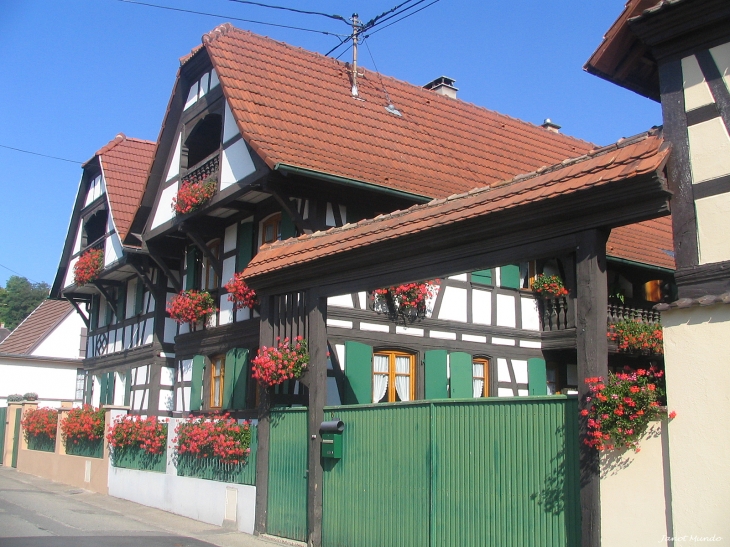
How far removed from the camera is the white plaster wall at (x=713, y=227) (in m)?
6.93

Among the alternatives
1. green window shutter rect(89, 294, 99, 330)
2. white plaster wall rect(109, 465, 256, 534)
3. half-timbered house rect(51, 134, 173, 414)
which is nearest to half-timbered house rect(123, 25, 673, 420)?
half-timbered house rect(51, 134, 173, 414)

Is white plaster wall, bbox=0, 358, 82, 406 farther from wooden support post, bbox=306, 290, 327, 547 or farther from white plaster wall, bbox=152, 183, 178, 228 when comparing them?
wooden support post, bbox=306, 290, 327, 547

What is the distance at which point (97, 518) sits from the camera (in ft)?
45.0

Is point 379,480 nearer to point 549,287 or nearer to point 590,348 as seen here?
point 590,348

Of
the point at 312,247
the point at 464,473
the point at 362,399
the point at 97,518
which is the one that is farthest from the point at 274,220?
the point at 464,473

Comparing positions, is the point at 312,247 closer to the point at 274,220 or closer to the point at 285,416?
the point at 285,416

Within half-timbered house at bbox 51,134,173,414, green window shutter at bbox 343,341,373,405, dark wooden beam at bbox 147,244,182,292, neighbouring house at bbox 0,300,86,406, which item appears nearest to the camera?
green window shutter at bbox 343,341,373,405

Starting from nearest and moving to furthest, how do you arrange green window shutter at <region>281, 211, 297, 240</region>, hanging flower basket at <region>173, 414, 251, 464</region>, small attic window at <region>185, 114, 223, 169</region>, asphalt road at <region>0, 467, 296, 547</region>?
asphalt road at <region>0, 467, 296, 547</region> < hanging flower basket at <region>173, 414, 251, 464</region> < green window shutter at <region>281, 211, 297, 240</region> < small attic window at <region>185, 114, 223, 169</region>

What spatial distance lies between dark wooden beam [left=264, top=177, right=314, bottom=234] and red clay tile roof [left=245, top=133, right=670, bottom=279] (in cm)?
237

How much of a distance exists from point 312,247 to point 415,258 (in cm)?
193

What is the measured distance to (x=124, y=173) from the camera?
23.2 meters

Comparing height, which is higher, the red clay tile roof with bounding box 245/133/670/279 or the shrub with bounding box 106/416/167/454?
the red clay tile roof with bounding box 245/133/670/279

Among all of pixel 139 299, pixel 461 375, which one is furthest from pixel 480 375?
pixel 139 299

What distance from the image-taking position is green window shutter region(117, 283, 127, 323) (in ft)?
75.8
